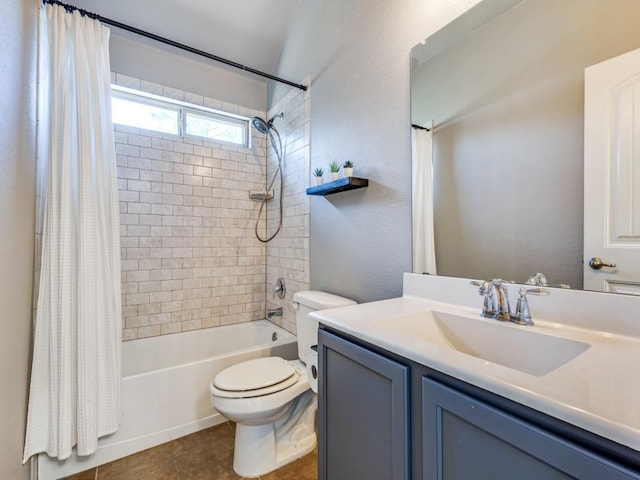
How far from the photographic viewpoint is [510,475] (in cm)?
53

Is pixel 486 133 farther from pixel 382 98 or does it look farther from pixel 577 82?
pixel 382 98

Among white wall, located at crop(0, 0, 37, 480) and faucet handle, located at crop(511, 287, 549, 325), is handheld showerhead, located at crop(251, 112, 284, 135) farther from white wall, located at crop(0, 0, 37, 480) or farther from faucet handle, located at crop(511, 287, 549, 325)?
faucet handle, located at crop(511, 287, 549, 325)

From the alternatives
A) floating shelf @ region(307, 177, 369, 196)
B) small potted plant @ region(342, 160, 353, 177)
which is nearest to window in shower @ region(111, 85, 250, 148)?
floating shelf @ region(307, 177, 369, 196)

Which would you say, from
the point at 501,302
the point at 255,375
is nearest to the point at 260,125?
the point at 255,375

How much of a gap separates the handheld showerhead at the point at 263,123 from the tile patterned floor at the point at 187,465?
2.38m

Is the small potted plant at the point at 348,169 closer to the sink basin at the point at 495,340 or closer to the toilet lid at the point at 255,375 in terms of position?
the sink basin at the point at 495,340

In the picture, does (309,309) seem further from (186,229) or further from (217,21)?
(217,21)

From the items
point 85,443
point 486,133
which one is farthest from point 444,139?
point 85,443

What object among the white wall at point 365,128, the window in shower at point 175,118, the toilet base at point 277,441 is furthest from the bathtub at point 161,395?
the window in shower at point 175,118

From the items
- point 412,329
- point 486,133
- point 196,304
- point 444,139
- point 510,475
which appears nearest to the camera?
point 510,475

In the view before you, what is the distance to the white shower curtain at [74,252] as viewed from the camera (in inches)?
56.6

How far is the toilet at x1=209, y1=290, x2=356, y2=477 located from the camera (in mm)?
1434

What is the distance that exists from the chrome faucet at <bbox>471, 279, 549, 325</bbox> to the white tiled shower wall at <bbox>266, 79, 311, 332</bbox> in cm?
134

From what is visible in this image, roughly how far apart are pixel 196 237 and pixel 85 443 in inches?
57.2
